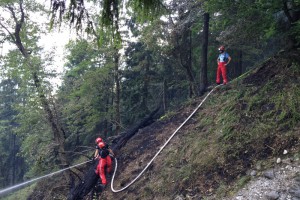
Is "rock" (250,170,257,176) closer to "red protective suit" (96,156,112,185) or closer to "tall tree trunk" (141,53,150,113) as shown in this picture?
"red protective suit" (96,156,112,185)

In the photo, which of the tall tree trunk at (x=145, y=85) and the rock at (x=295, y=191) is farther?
the tall tree trunk at (x=145, y=85)

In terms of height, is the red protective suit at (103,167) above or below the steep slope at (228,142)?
below

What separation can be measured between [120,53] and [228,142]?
44.0 feet

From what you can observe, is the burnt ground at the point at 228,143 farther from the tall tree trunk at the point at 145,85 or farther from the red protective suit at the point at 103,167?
the tall tree trunk at the point at 145,85

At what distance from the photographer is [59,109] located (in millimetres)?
14867

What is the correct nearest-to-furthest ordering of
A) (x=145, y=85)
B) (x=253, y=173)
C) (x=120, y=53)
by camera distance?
1. (x=253, y=173)
2. (x=120, y=53)
3. (x=145, y=85)

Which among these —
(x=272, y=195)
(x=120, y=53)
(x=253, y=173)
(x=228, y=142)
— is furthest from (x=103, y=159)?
(x=120, y=53)

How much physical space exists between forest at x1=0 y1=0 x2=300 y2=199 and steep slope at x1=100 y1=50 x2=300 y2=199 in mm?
405

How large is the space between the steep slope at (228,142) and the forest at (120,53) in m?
0.40

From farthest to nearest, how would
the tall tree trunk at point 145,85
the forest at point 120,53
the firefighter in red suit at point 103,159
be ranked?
the tall tree trunk at point 145,85 < the firefighter in red suit at point 103,159 < the forest at point 120,53

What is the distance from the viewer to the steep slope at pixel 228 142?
6445 mm

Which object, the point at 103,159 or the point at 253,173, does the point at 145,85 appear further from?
the point at 253,173

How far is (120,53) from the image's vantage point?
19375mm

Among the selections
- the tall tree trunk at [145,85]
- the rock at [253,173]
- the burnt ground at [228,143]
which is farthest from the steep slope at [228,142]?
the tall tree trunk at [145,85]
